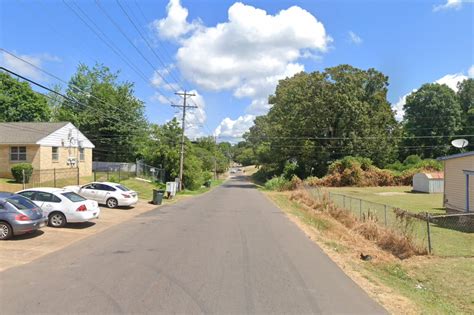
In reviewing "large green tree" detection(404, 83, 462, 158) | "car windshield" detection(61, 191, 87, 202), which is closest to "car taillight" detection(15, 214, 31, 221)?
"car windshield" detection(61, 191, 87, 202)

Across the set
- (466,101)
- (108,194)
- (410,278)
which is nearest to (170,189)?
(108,194)

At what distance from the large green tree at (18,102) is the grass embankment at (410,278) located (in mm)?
51109

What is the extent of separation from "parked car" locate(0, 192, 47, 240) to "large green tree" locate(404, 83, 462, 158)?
77106 millimetres

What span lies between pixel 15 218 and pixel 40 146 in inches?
928

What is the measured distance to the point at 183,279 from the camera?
8891 mm

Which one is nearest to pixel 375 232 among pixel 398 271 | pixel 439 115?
pixel 398 271

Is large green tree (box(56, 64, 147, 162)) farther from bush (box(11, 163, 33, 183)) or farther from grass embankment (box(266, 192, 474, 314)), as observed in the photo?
grass embankment (box(266, 192, 474, 314))

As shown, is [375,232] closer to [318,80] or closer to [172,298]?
[172,298]

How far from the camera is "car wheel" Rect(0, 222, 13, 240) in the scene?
13.3 metres

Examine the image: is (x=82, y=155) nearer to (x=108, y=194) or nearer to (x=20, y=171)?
(x=20, y=171)

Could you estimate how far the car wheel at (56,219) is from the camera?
55.0 feet

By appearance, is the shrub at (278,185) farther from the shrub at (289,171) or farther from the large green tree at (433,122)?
the large green tree at (433,122)

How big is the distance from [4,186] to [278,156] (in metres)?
48.6

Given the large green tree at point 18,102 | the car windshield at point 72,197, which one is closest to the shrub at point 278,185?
the large green tree at point 18,102
